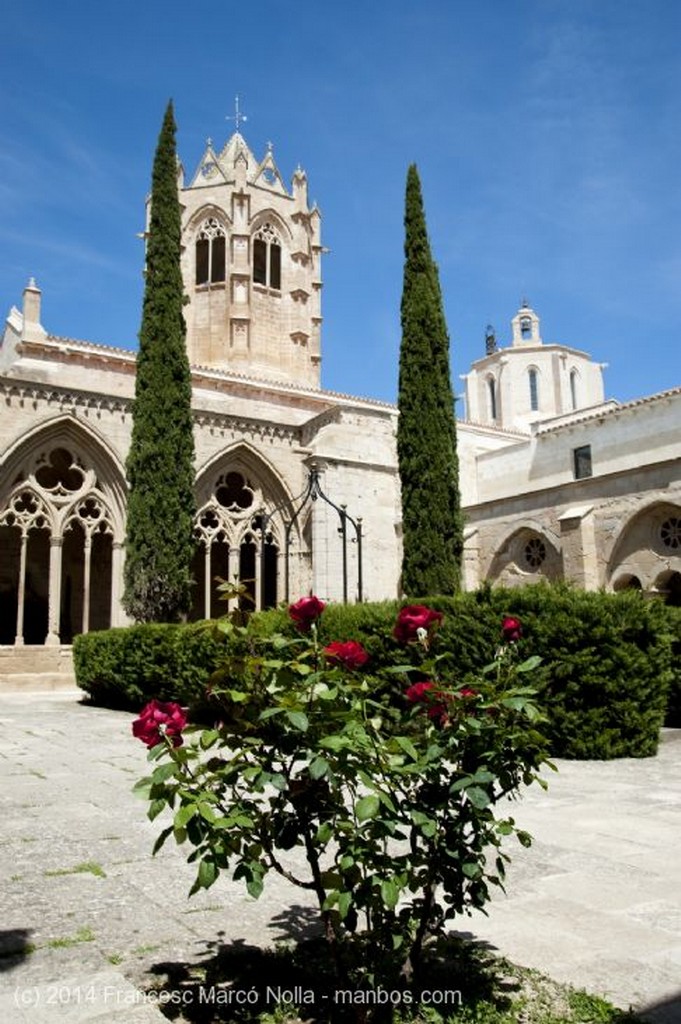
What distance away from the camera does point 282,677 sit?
223 centimetres

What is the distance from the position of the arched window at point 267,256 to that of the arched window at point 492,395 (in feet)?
62.9

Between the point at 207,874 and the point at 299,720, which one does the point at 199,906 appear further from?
the point at 299,720

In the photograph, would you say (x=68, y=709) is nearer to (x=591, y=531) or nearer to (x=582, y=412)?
(x=591, y=531)

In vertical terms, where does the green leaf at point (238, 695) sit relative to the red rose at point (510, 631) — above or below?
below

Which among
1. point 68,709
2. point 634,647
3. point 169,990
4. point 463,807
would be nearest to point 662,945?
point 463,807

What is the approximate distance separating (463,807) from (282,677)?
625 millimetres

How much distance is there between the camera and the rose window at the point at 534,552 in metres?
20.1

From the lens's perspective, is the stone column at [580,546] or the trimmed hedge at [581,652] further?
the stone column at [580,546]

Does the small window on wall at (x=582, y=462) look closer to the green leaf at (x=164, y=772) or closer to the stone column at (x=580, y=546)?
the stone column at (x=580, y=546)

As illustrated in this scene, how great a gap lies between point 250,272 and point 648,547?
56.1 ft

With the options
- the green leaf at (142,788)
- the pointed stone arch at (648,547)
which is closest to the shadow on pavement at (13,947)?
the green leaf at (142,788)

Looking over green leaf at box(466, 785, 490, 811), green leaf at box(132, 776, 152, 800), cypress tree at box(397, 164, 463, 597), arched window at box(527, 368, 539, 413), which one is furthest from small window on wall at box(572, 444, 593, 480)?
arched window at box(527, 368, 539, 413)

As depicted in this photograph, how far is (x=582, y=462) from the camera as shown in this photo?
21.5 meters

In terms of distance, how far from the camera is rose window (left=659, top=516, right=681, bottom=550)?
56.0 feet
